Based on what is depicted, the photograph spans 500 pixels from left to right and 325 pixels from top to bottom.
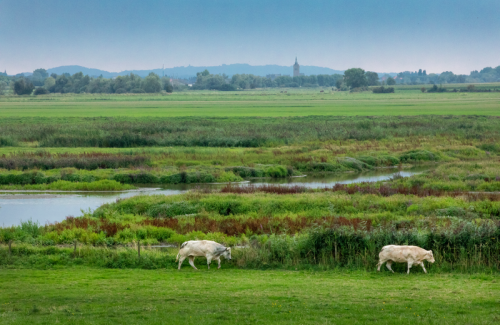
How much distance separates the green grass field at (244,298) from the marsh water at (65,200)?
1537cm

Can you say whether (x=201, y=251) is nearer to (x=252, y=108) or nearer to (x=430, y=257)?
(x=430, y=257)

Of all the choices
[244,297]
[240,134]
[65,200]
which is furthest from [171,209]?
[240,134]

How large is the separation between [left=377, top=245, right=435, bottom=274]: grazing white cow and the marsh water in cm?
1876

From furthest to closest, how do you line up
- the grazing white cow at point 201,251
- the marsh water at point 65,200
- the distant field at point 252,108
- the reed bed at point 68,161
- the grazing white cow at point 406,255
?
the distant field at point 252,108, the reed bed at point 68,161, the marsh water at point 65,200, the grazing white cow at point 201,251, the grazing white cow at point 406,255

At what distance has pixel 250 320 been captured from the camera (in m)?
10.9

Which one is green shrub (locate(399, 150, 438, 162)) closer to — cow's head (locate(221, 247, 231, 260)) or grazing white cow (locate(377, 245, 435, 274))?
grazing white cow (locate(377, 245, 435, 274))

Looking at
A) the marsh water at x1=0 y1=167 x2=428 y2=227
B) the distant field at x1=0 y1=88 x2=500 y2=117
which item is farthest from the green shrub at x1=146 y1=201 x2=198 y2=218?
the distant field at x1=0 y1=88 x2=500 y2=117

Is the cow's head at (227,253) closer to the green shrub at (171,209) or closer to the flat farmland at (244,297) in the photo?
the flat farmland at (244,297)

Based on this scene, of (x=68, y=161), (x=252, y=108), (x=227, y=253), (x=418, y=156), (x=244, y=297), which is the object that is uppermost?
(x=244, y=297)

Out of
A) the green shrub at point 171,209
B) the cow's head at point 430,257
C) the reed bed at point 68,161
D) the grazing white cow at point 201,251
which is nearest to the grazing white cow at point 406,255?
the cow's head at point 430,257

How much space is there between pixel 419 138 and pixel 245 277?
178ft

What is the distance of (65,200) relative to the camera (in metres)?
36.1

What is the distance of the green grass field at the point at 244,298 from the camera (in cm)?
1100

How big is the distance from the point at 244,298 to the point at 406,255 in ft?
20.4
